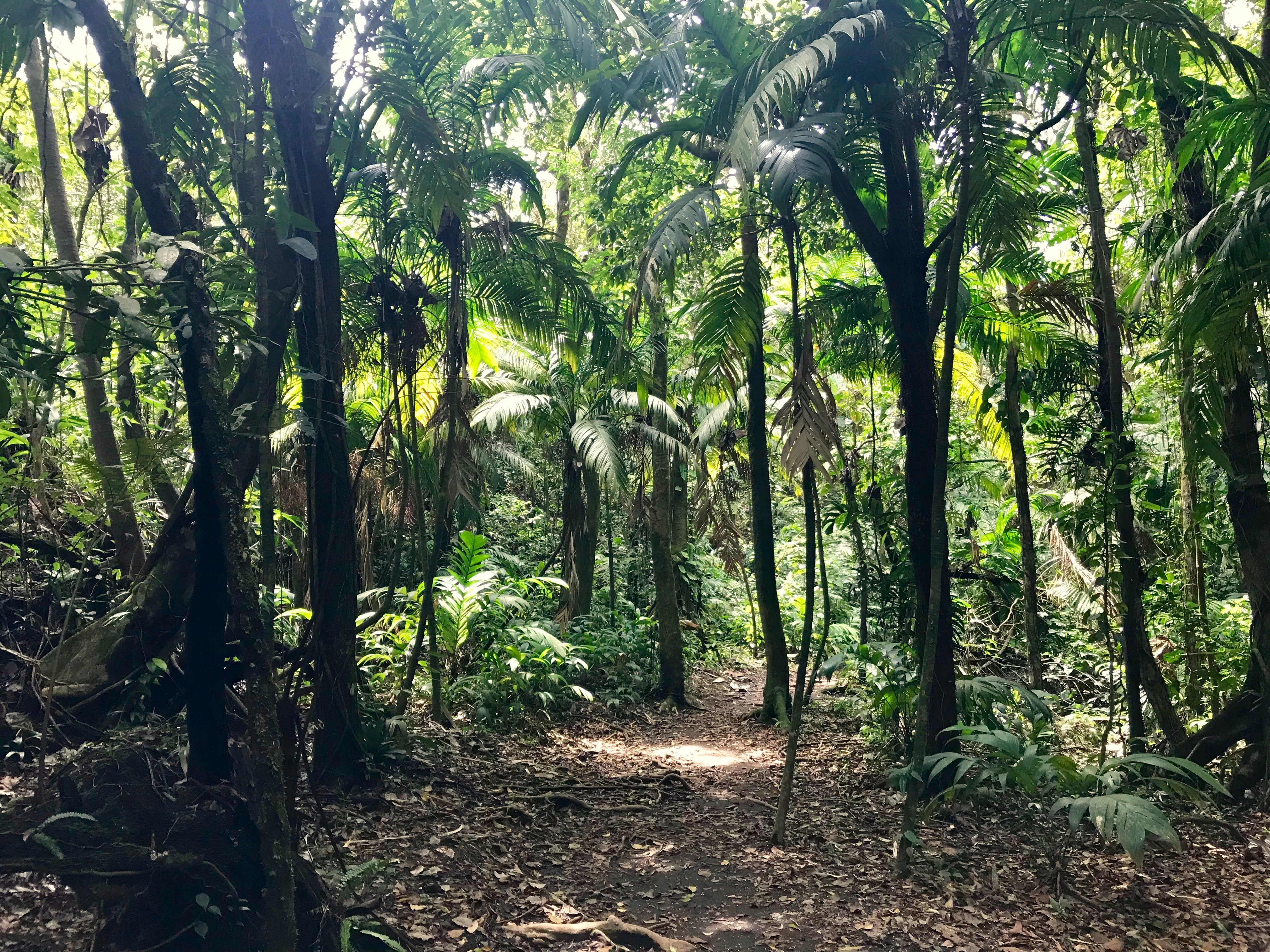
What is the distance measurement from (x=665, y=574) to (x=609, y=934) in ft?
22.3

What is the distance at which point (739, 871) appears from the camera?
5.11 m

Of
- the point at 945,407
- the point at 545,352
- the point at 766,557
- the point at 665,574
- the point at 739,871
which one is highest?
the point at 545,352

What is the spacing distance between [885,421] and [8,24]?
13.1 m

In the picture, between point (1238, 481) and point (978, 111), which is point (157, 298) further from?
point (1238, 481)

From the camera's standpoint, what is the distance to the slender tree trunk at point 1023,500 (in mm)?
7145

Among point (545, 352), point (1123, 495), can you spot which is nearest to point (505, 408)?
point (545, 352)

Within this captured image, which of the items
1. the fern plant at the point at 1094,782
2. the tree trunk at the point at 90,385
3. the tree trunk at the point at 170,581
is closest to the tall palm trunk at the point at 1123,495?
the fern plant at the point at 1094,782

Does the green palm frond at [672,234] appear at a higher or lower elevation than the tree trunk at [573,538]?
higher

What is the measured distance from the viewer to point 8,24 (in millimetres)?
3607

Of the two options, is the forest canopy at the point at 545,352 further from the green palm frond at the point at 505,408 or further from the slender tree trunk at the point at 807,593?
the green palm frond at the point at 505,408

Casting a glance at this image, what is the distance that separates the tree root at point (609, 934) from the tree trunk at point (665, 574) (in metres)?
6.67

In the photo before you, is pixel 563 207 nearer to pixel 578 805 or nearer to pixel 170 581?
pixel 578 805

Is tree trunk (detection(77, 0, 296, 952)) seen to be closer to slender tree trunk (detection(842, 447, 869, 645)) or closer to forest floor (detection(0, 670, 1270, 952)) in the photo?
forest floor (detection(0, 670, 1270, 952))

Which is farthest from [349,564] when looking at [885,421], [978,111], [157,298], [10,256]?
[885,421]
